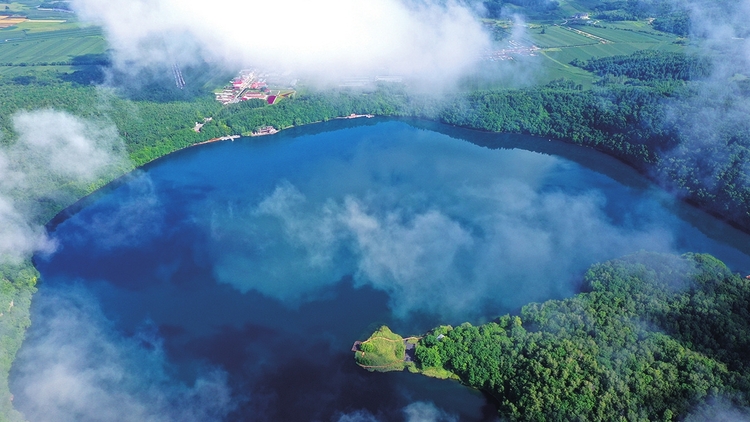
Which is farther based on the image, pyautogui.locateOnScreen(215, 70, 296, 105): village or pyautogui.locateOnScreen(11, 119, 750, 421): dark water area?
pyautogui.locateOnScreen(215, 70, 296, 105): village

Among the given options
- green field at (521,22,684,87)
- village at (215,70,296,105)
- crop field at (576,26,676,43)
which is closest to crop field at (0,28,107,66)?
village at (215,70,296,105)

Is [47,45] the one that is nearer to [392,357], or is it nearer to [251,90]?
[251,90]

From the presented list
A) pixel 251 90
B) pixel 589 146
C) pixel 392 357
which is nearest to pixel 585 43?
pixel 589 146

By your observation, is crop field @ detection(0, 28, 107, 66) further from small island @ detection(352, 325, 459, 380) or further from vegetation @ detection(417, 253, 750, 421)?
vegetation @ detection(417, 253, 750, 421)

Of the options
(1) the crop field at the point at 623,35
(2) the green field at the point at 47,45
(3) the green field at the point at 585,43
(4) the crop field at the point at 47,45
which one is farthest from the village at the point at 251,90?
(1) the crop field at the point at 623,35

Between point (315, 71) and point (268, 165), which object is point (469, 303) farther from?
point (315, 71)

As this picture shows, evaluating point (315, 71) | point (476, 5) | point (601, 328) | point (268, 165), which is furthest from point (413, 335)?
point (476, 5)
